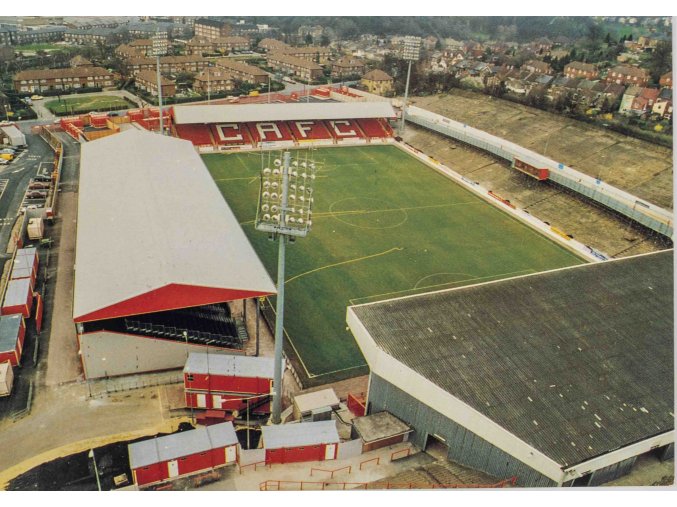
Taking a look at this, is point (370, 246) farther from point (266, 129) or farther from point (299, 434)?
point (266, 129)

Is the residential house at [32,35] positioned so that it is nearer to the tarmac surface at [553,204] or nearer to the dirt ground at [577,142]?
the dirt ground at [577,142]

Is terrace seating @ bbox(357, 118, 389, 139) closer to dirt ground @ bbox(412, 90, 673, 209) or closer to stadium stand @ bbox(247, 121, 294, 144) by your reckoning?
stadium stand @ bbox(247, 121, 294, 144)

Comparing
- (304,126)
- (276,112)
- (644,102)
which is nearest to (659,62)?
(644,102)

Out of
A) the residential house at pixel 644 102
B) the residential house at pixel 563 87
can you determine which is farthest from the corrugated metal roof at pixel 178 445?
the residential house at pixel 644 102

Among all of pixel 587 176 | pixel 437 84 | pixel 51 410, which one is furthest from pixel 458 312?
pixel 437 84

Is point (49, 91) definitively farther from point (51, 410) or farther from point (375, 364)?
point (375, 364)

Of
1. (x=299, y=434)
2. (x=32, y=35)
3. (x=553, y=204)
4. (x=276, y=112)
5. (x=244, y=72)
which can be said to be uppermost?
(x=32, y=35)
